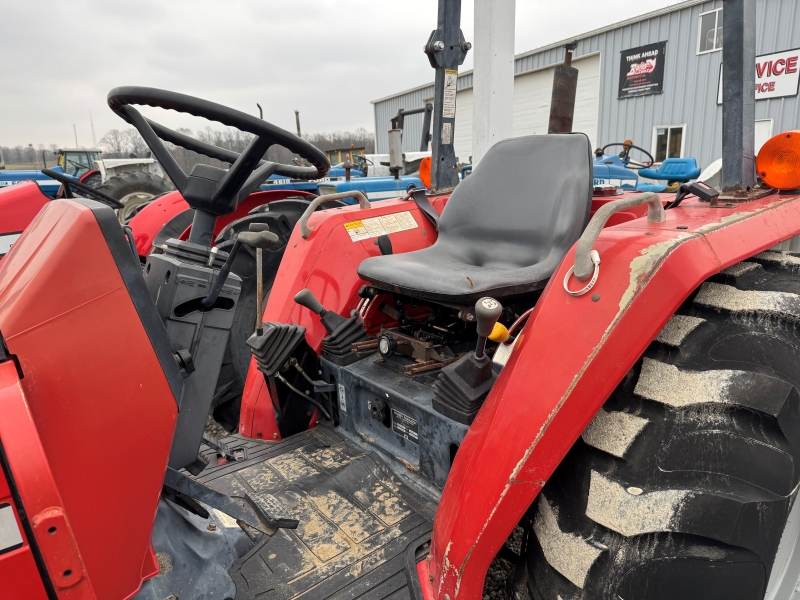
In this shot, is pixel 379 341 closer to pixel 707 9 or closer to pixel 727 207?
pixel 727 207

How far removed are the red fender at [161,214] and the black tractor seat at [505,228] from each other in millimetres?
1901

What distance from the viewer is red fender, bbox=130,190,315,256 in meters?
3.64

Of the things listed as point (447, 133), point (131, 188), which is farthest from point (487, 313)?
point (131, 188)

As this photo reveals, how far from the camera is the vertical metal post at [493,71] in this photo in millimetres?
2896

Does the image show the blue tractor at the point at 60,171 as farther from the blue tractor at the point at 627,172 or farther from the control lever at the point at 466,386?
the control lever at the point at 466,386

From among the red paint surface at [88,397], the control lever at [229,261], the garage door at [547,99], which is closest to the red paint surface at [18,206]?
the control lever at [229,261]

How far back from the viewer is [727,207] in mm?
1331

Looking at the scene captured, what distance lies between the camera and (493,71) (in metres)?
3.02

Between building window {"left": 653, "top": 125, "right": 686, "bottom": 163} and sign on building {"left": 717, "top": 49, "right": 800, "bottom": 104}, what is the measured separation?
165 cm

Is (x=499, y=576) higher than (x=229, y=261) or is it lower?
lower

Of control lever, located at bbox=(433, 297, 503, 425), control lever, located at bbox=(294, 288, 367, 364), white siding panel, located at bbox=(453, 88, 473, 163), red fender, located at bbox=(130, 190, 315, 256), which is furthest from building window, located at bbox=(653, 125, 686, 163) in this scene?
control lever, located at bbox=(433, 297, 503, 425)

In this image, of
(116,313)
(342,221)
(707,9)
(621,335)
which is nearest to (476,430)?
(621,335)

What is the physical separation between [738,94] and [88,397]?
170cm

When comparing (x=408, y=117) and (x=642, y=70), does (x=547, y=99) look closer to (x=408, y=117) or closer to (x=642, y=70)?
(x=642, y=70)
